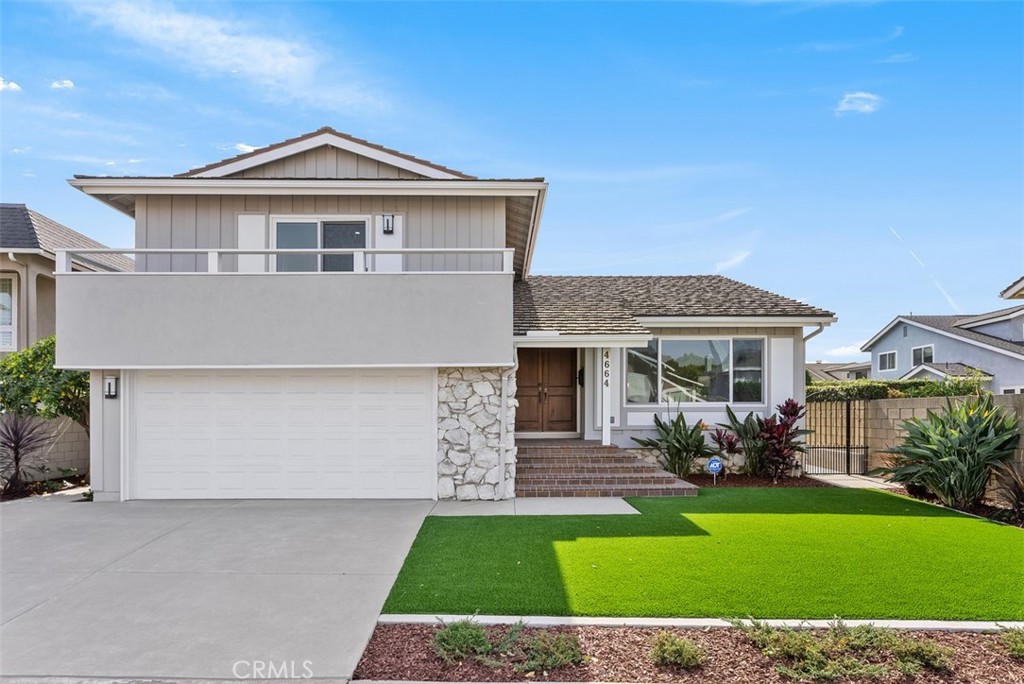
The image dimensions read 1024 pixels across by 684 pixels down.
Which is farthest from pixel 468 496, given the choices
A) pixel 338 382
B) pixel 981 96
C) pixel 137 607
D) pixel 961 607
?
pixel 981 96

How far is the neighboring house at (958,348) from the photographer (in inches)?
993

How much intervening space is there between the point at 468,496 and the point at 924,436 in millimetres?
8504

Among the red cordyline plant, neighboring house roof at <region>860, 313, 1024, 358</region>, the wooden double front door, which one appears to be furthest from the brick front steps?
neighboring house roof at <region>860, 313, 1024, 358</region>

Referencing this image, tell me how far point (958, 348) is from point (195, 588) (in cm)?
3250

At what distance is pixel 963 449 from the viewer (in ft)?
34.2

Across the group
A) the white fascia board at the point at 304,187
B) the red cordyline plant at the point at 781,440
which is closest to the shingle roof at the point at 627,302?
the red cordyline plant at the point at 781,440

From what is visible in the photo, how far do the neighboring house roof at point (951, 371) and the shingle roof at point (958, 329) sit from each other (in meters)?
1.30

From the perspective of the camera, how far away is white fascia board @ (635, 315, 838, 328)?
14.0m

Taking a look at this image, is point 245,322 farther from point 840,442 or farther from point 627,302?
point 840,442

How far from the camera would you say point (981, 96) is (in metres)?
12.3

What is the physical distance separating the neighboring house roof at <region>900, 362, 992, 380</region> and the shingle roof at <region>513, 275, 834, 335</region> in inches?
547

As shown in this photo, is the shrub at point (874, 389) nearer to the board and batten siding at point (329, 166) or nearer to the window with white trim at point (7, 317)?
the board and batten siding at point (329, 166)

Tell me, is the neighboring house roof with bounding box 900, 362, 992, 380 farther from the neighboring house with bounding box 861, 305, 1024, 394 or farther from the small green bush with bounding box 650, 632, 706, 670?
the small green bush with bounding box 650, 632, 706, 670
